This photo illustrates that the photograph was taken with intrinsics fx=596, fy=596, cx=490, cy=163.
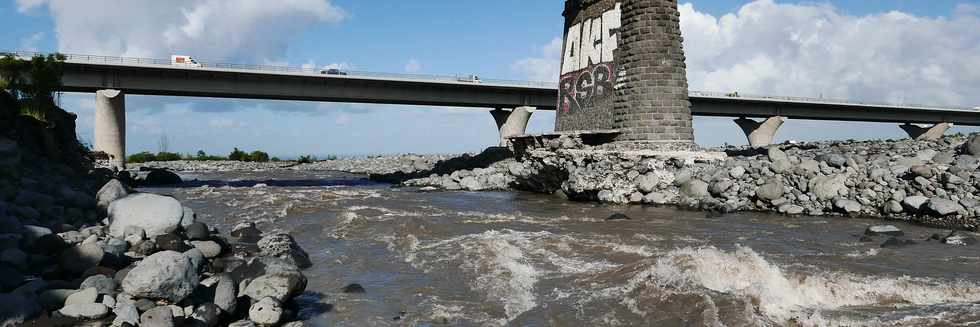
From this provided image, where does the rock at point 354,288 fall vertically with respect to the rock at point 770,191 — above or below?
below

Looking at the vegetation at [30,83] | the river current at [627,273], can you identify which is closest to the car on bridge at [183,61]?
the vegetation at [30,83]

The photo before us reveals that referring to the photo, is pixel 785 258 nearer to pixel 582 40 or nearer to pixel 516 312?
pixel 516 312

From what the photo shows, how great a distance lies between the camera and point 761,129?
61.6 m

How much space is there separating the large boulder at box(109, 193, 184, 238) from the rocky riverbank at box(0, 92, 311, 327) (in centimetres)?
2

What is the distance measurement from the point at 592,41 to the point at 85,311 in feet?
75.0

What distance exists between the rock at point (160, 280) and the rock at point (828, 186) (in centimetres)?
1680

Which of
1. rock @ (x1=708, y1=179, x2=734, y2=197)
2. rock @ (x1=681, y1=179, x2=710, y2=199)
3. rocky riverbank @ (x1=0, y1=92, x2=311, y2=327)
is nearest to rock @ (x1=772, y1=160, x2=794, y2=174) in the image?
rock @ (x1=708, y1=179, x2=734, y2=197)

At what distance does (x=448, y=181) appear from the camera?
3014 centimetres

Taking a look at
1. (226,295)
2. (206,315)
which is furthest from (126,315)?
(226,295)

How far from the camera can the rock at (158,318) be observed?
576 centimetres

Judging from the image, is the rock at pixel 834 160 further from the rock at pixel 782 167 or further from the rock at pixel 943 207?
the rock at pixel 943 207

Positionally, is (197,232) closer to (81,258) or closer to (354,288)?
(81,258)

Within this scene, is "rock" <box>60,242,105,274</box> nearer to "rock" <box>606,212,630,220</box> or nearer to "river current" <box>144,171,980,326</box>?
"river current" <box>144,171,980,326</box>

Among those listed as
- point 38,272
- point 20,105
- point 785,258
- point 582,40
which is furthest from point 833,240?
point 20,105
